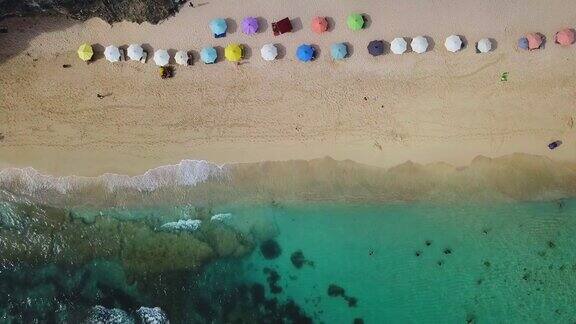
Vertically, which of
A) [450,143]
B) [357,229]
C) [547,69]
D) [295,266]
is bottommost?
[295,266]

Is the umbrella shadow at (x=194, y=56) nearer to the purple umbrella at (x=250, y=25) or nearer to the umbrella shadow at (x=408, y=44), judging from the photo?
the purple umbrella at (x=250, y=25)

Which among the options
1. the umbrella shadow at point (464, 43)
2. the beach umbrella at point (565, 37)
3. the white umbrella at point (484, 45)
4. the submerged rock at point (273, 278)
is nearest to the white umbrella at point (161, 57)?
the submerged rock at point (273, 278)

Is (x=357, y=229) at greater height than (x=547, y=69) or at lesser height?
lesser

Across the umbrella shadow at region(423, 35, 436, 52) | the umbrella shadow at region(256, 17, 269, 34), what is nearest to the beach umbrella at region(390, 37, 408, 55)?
the umbrella shadow at region(423, 35, 436, 52)

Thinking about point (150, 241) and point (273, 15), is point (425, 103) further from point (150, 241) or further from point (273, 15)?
point (150, 241)

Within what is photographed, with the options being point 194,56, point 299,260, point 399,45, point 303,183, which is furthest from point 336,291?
point 194,56

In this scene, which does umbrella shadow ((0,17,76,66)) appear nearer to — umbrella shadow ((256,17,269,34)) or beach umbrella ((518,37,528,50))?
umbrella shadow ((256,17,269,34))

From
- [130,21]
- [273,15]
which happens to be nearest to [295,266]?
[273,15]

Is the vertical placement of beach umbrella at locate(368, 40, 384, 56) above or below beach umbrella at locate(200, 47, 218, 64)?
above
